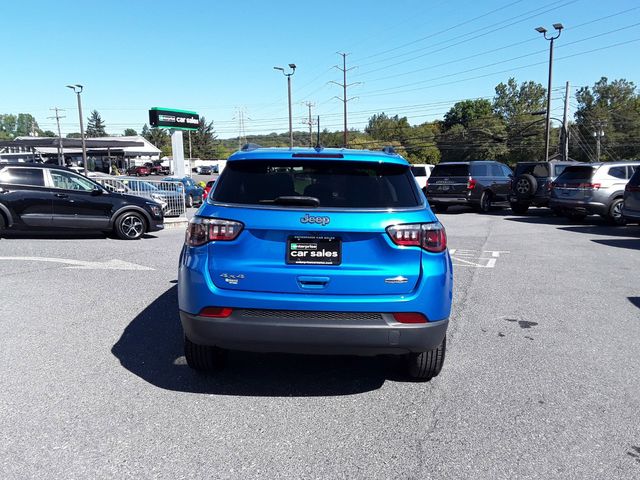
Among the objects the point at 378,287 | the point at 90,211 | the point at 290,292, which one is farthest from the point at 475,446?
the point at 90,211

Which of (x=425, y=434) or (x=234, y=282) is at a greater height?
(x=234, y=282)

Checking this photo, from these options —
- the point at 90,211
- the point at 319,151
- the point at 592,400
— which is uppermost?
the point at 319,151

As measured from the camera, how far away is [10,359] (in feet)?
14.1

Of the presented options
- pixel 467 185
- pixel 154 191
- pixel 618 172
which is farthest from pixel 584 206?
pixel 154 191

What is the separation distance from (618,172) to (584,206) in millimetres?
1438

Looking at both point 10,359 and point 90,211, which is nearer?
point 10,359

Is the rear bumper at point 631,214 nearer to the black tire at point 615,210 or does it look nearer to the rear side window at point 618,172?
the black tire at point 615,210

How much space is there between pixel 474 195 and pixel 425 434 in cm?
1684

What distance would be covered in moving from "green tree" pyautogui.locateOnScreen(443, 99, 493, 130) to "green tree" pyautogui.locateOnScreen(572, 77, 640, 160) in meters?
18.6

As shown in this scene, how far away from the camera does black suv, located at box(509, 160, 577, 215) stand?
17.9 m

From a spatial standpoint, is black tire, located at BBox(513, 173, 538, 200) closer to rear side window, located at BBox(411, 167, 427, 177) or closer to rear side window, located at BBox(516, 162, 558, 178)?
rear side window, located at BBox(516, 162, 558, 178)

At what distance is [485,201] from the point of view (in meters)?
19.5

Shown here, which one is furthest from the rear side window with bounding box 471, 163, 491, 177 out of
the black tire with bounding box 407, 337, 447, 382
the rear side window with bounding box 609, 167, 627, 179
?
the black tire with bounding box 407, 337, 447, 382

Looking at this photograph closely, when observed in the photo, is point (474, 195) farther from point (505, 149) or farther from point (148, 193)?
point (505, 149)
